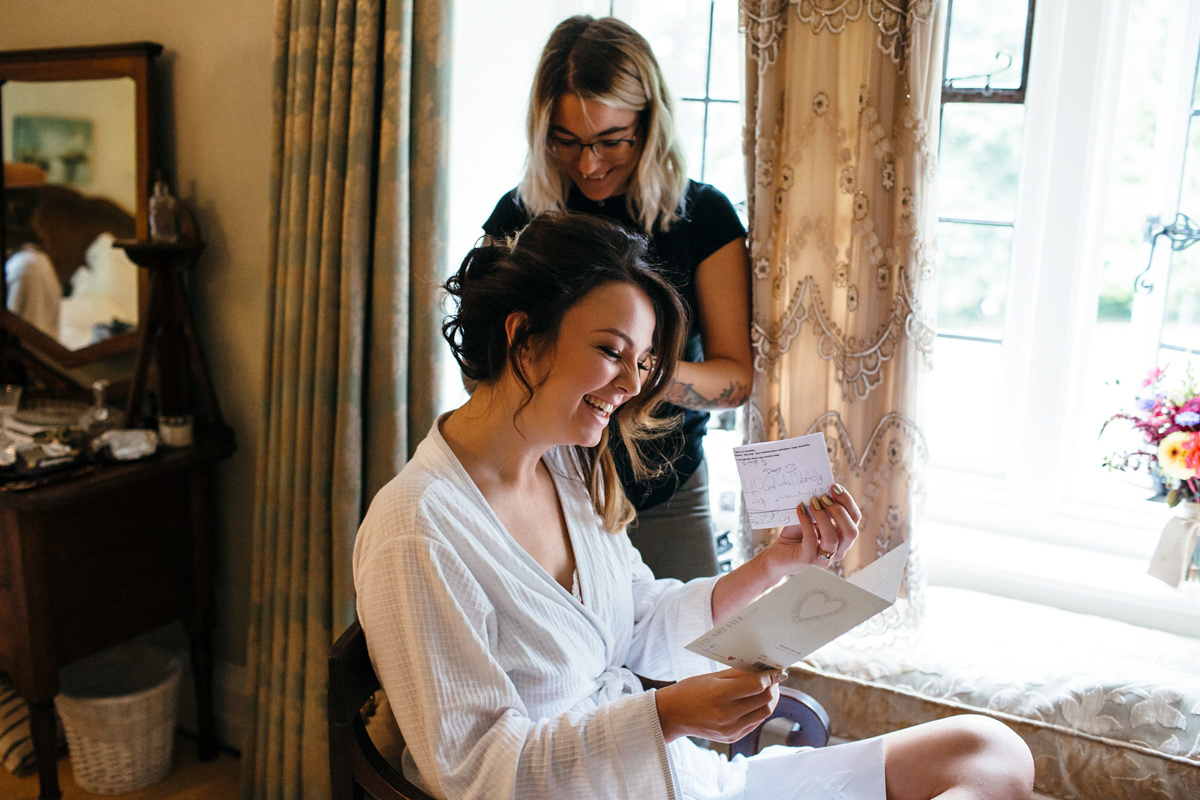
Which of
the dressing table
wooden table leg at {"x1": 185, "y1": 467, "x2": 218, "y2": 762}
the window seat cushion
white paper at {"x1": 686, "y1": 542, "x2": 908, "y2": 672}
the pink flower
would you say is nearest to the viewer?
white paper at {"x1": 686, "y1": 542, "x2": 908, "y2": 672}

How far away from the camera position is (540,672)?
1216 mm

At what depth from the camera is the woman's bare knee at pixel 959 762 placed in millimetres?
1268

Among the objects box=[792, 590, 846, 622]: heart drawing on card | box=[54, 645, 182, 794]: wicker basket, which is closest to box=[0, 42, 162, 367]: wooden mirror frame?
box=[54, 645, 182, 794]: wicker basket

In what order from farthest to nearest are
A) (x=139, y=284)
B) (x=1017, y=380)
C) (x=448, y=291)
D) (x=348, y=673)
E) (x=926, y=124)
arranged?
1. (x=139, y=284)
2. (x=1017, y=380)
3. (x=926, y=124)
4. (x=448, y=291)
5. (x=348, y=673)

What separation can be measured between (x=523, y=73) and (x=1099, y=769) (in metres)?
1.89

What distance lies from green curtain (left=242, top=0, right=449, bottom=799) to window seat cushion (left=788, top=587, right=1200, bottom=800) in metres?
1.05

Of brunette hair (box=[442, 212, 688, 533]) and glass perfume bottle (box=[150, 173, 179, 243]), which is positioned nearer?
brunette hair (box=[442, 212, 688, 533])

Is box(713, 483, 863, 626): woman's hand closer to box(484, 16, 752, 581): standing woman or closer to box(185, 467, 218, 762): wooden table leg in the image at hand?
box(484, 16, 752, 581): standing woman

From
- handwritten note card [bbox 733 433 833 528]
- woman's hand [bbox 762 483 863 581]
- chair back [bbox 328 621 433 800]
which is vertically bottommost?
chair back [bbox 328 621 433 800]

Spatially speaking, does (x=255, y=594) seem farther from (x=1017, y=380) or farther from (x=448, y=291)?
(x=1017, y=380)

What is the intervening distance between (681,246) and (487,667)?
0.91m

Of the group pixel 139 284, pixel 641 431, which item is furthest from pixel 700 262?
pixel 139 284

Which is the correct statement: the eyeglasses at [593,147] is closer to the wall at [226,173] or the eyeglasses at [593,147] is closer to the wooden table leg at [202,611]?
the wall at [226,173]

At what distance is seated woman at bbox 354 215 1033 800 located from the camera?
1.11m
